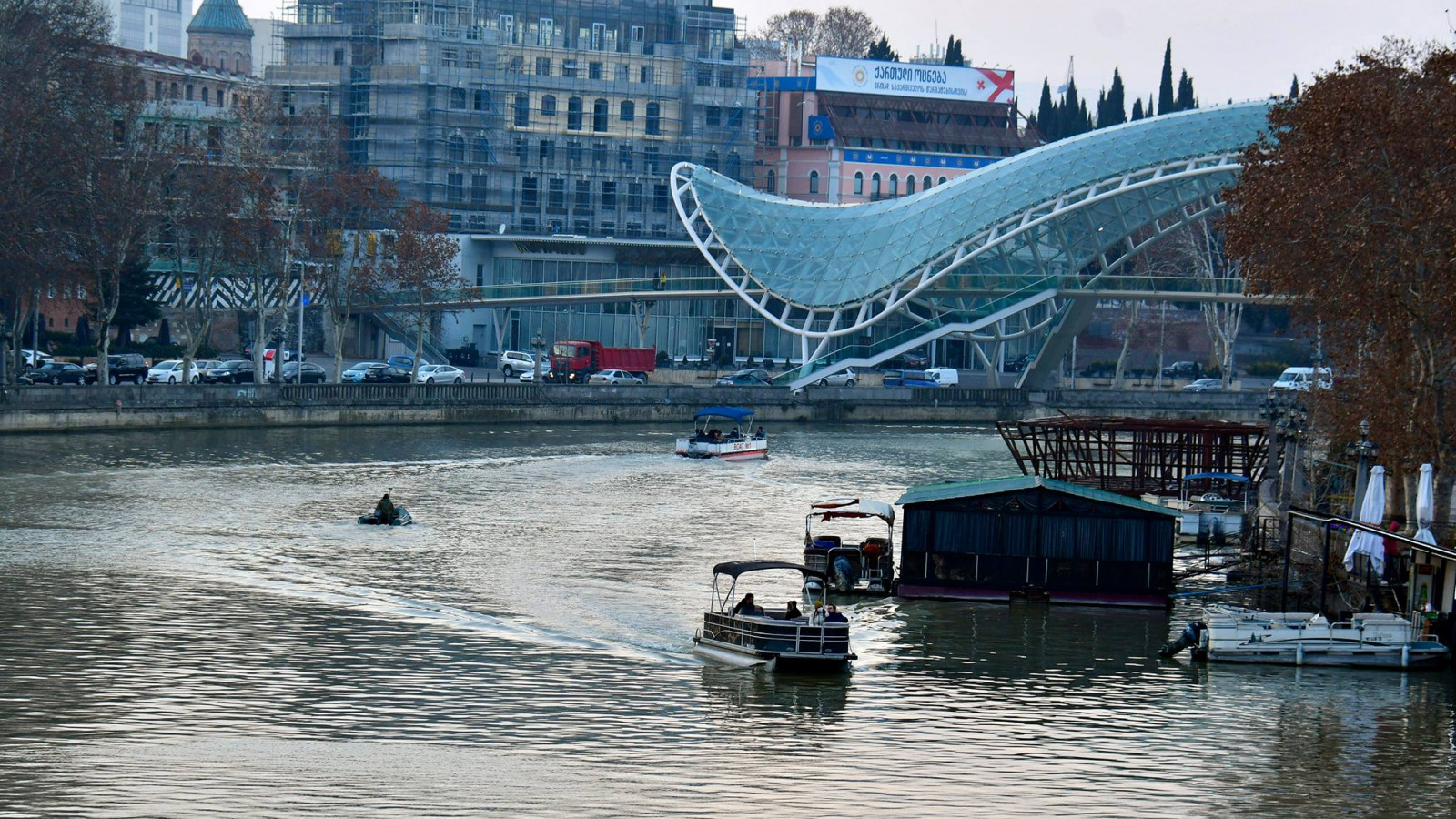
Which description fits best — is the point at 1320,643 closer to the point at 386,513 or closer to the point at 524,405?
the point at 386,513

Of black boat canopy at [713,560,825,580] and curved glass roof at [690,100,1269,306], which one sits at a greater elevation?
curved glass roof at [690,100,1269,306]

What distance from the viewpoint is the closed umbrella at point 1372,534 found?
3612 centimetres

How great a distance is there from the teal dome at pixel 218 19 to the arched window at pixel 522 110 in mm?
60011

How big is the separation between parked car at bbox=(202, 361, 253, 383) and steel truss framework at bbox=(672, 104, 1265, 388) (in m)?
21.4

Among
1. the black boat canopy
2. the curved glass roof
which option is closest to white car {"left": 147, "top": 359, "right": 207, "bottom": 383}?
the curved glass roof

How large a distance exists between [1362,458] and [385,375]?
53300 millimetres

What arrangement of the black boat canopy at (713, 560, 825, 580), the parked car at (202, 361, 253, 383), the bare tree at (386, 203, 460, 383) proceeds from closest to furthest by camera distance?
1. the black boat canopy at (713, 560, 825, 580)
2. the parked car at (202, 361, 253, 383)
3. the bare tree at (386, 203, 460, 383)

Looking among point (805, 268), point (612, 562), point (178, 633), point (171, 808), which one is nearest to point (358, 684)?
point (178, 633)

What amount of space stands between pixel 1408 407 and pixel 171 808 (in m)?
25.3

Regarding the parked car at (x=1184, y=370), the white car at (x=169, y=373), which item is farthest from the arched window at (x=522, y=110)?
the white car at (x=169, y=373)

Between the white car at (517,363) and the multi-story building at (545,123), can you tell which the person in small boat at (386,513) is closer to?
the white car at (517,363)

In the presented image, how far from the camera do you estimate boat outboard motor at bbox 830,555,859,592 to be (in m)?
39.8

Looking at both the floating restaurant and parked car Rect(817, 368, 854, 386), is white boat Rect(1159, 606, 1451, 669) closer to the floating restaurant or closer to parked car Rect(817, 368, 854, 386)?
the floating restaurant

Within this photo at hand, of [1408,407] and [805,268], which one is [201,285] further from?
[1408,407]
